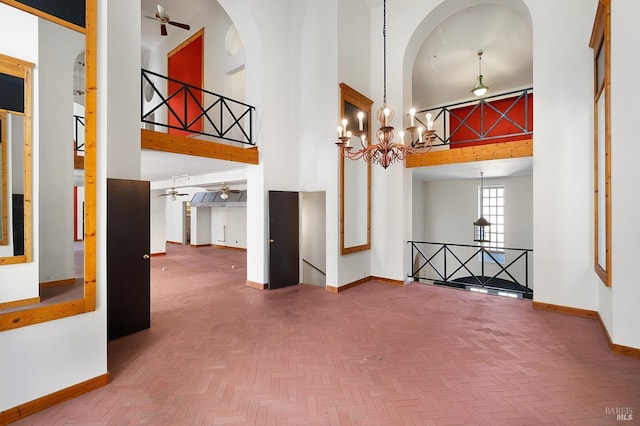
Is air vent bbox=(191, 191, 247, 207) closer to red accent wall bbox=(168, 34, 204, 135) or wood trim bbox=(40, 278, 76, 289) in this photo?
red accent wall bbox=(168, 34, 204, 135)

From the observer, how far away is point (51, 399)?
7.48ft

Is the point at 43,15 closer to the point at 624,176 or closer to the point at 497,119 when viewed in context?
the point at 624,176

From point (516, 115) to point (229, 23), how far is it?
8594 mm

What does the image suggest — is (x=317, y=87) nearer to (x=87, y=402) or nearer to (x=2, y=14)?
(x=2, y=14)

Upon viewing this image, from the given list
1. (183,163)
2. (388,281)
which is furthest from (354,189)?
(183,163)

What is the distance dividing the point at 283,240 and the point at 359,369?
11.2ft

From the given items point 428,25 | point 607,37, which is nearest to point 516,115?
point 428,25

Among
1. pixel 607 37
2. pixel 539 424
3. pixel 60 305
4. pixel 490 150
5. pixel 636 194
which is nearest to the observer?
pixel 539 424

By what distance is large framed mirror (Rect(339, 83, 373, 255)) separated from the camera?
5.69 m

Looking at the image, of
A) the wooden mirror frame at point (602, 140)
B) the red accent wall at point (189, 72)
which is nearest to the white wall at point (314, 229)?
the red accent wall at point (189, 72)

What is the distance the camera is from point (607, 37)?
3.32m

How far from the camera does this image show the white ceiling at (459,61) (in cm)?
596

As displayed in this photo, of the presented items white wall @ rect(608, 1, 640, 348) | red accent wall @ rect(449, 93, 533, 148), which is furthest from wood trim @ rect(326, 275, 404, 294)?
red accent wall @ rect(449, 93, 533, 148)

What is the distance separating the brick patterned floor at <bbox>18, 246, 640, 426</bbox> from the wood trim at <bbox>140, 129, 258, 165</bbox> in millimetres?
2557
